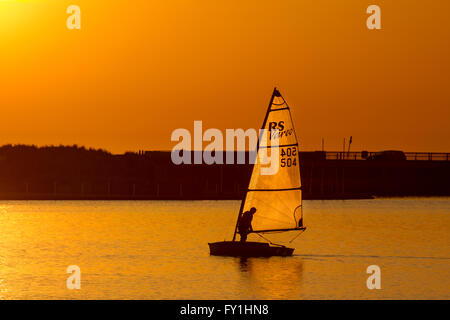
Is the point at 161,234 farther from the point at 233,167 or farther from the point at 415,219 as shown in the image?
the point at 233,167

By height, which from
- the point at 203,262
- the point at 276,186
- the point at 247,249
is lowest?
the point at 203,262

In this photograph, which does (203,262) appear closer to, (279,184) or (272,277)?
(279,184)

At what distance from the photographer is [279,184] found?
4600 centimetres

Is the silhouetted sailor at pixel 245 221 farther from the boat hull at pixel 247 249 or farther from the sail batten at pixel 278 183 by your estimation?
the sail batten at pixel 278 183

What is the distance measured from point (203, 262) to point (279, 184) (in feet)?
28.5

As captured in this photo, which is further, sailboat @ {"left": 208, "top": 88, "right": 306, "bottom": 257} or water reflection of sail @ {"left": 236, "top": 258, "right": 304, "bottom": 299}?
sailboat @ {"left": 208, "top": 88, "right": 306, "bottom": 257}

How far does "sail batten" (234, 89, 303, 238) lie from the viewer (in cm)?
4478

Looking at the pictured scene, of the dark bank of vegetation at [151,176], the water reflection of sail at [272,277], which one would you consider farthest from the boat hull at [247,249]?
the dark bank of vegetation at [151,176]

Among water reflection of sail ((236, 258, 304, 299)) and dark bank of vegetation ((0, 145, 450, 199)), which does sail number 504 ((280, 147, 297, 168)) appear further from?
dark bank of vegetation ((0, 145, 450, 199))

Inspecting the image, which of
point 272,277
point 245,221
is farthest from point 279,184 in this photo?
point 272,277

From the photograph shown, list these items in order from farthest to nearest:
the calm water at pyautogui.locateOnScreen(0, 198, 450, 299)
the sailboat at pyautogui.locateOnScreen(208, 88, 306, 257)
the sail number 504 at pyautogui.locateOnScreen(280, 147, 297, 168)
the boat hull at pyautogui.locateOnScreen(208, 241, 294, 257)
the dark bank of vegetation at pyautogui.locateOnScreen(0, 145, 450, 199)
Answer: the dark bank of vegetation at pyautogui.locateOnScreen(0, 145, 450, 199) → the sail number 504 at pyautogui.locateOnScreen(280, 147, 297, 168) → the sailboat at pyautogui.locateOnScreen(208, 88, 306, 257) → the boat hull at pyautogui.locateOnScreen(208, 241, 294, 257) → the calm water at pyautogui.locateOnScreen(0, 198, 450, 299)

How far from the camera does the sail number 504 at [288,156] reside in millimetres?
45531

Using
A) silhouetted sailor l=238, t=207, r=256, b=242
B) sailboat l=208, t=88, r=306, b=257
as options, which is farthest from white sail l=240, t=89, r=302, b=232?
silhouetted sailor l=238, t=207, r=256, b=242
